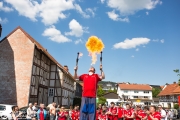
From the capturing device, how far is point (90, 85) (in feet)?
23.7

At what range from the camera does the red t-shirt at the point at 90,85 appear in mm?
7124

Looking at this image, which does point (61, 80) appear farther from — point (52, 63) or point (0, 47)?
point (0, 47)

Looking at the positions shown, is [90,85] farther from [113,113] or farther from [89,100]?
[113,113]

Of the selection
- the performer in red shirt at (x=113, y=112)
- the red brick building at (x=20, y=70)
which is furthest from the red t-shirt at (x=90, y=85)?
the red brick building at (x=20, y=70)

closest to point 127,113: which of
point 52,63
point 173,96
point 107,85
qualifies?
point 52,63

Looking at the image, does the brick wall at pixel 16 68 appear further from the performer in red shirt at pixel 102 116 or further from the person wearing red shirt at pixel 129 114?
the person wearing red shirt at pixel 129 114

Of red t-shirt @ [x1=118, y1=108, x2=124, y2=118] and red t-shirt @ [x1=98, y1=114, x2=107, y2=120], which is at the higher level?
red t-shirt @ [x1=118, y1=108, x2=124, y2=118]

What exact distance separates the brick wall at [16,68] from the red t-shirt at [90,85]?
20.9 metres

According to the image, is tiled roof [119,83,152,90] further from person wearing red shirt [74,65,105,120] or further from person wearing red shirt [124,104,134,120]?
person wearing red shirt [74,65,105,120]

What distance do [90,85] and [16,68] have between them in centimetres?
2299

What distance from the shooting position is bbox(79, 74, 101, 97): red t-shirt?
7124 mm

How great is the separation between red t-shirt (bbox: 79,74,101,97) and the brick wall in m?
20.9

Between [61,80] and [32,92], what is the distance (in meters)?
8.23

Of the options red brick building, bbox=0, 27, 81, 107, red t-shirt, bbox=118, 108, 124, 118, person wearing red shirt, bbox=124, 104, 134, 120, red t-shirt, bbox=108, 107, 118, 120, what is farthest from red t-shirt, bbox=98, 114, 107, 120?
red brick building, bbox=0, 27, 81, 107
